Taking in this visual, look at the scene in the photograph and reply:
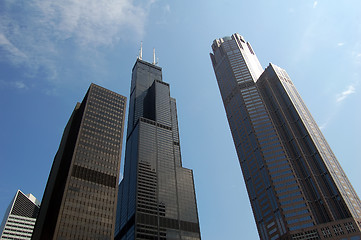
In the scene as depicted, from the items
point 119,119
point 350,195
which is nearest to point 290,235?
point 350,195

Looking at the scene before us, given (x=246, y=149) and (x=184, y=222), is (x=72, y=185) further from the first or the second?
(x=246, y=149)

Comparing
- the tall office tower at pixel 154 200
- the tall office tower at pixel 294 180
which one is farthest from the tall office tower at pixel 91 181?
the tall office tower at pixel 294 180

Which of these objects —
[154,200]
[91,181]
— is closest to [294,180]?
[154,200]

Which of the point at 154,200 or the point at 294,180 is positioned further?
the point at 154,200

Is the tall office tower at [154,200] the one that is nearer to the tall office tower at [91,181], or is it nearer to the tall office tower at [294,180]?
the tall office tower at [294,180]

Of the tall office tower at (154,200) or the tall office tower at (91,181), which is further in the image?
the tall office tower at (154,200)

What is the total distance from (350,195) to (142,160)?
11682 cm

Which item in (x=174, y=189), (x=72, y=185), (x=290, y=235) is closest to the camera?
(x=72, y=185)

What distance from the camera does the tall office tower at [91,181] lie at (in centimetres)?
10244

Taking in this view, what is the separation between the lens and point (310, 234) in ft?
454

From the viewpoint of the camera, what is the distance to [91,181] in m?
116

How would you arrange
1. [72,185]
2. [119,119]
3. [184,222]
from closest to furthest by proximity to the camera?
→ 1. [72,185]
2. [119,119]
3. [184,222]

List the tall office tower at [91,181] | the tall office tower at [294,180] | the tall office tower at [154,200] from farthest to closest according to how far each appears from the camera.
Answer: the tall office tower at [154,200] < the tall office tower at [294,180] < the tall office tower at [91,181]

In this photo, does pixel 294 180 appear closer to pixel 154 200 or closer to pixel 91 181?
pixel 154 200
